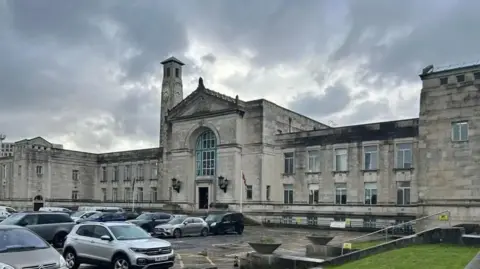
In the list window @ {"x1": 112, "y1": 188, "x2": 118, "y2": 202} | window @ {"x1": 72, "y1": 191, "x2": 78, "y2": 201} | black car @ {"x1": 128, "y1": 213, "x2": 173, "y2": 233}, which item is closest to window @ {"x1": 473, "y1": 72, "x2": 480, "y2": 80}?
black car @ {"x1": 128, "y1": 213, "x2": 173, "y2": 233}

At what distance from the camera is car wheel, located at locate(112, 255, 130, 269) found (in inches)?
624

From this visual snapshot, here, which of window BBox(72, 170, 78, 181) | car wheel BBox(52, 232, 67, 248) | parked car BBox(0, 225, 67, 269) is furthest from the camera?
window BBox(72, 170, 78, 181)

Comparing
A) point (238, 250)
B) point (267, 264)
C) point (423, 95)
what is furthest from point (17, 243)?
point (423, 95)

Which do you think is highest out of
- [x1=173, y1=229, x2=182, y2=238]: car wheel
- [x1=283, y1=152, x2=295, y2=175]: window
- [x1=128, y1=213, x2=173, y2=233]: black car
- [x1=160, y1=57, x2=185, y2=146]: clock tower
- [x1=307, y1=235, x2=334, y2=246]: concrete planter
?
[x1=160, y1=57, x2=185, y2=146]: clock tower

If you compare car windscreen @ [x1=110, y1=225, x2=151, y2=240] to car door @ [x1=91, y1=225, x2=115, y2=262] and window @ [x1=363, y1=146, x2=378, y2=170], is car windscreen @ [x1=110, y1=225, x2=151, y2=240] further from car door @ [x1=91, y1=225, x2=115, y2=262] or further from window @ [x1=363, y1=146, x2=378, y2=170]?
window @ [x1=363, y1=146, x2=378, y2=170]

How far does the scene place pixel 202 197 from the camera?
Answer: 53094 mm

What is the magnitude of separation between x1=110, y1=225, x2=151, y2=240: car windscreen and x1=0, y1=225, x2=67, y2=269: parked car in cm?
349

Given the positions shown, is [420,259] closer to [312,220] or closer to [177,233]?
[177,233]

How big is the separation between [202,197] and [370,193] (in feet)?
59.9

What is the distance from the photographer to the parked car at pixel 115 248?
15945 millimetres

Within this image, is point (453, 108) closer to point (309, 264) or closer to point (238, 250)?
point (238, 250)

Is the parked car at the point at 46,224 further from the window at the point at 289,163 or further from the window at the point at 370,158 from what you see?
the window at the point at 289,163

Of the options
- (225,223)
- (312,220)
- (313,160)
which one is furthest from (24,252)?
(313,160)

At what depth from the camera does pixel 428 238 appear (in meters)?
21.4
